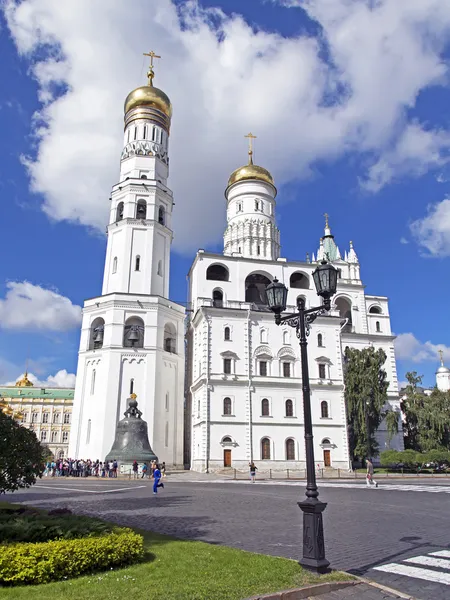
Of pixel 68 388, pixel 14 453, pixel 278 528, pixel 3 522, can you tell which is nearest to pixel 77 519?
pixel 3 522

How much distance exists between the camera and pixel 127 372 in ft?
140

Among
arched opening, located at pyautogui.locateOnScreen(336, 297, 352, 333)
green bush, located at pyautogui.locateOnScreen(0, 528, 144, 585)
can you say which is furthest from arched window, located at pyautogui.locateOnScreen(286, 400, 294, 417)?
green bush, located at pyautogui.locateOnScreen(0, 528, 144, 585)

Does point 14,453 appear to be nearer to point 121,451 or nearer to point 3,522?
point 3,522

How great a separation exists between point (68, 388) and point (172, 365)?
189ft

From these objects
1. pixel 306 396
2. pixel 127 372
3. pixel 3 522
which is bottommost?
pixel 3 522

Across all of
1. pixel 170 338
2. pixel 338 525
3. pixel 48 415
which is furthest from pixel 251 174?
pixel 48 415

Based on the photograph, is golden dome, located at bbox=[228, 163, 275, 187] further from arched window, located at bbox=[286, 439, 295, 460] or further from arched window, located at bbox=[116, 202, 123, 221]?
arched window, located at bbox=[286, 439, 295, 460]

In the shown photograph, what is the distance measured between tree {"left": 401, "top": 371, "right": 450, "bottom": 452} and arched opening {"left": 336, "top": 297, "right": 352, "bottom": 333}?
24.7 ft

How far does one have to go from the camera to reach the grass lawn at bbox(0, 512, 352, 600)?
593 cm

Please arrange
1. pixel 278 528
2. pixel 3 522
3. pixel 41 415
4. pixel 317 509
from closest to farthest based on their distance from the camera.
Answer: pixel 317 509
pixel 3 522
pixel 278 528
pixel 41 415

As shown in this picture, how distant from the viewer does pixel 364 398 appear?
1656 inches

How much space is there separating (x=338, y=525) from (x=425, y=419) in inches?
1446

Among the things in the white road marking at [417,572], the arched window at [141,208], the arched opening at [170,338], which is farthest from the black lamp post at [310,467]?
the arched window at [141,208]

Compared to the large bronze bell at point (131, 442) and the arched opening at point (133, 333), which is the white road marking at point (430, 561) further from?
the arched opening at point (133, 333)
